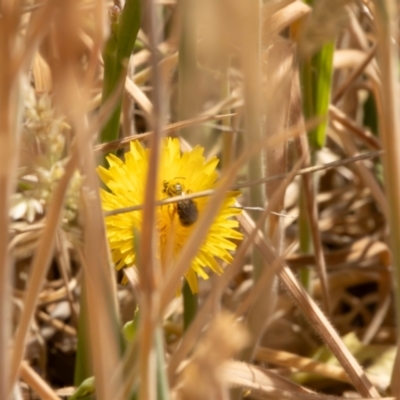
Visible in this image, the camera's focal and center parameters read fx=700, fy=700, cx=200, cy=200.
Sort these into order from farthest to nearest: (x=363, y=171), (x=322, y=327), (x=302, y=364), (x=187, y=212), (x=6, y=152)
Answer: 1. (x=363, y=171)
2. (x=302, y=364)
3. (x=322, y=327)
4. (x=187, y=212)
5. (x=6, y=152)

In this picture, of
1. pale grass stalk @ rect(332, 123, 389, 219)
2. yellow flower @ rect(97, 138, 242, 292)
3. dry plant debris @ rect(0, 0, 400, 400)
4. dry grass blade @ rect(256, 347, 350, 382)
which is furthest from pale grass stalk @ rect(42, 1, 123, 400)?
pale grass stalk @ rect(332, 123, 389, 219)

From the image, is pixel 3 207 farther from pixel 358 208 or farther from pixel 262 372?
pixel 358 208

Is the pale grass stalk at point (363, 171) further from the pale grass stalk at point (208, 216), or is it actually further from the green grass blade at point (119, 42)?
the pale grass stalk at point (208, 216)

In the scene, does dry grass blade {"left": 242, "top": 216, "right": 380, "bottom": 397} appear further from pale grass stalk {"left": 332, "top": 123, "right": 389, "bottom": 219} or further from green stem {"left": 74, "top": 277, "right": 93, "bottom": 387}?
pale grass stalk {"left": 332, "top": 123, "right": 389, "bottom": 219}

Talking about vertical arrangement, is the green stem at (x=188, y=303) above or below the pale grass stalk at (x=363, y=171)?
below

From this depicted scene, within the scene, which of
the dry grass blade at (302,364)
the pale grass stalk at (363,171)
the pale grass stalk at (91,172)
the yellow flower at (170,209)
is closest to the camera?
the pale grass stalk at (91,172)

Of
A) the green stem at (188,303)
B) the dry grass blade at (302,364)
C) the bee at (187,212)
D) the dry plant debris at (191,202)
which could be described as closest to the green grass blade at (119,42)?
the dry plant debris at (191,202)

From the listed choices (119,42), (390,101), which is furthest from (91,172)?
(119,42)

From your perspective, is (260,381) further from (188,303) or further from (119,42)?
(119,42)

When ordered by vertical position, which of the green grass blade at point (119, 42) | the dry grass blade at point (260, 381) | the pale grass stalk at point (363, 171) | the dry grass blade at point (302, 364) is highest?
the green grass blade at point (119, 42)
